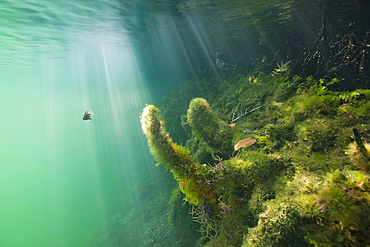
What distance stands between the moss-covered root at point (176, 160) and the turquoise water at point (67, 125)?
8515 mm

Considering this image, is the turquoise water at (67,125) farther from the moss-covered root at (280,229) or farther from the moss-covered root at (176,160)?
the moss-covered root at (280,229)

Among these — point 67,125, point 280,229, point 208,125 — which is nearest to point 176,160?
point 208,125

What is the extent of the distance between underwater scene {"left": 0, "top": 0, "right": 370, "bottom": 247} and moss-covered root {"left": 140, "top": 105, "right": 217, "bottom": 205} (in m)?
0.02

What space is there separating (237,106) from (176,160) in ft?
12.8

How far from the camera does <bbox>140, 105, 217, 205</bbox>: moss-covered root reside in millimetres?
3533

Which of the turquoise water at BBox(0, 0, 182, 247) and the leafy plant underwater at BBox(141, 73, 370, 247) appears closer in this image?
the leafy plant underwater at BBox(141, 73, 370, 247)

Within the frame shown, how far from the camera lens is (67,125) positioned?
10956 centimetres

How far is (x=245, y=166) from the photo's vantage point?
345cm

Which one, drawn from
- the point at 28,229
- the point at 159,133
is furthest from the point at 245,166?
the point at 28,229

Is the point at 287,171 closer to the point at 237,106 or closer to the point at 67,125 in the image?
the point at 237,106

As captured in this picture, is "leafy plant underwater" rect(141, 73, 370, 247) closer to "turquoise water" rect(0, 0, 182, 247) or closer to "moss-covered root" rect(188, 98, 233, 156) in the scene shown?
"moss-covered root" rect(188, 98, 233, 156)

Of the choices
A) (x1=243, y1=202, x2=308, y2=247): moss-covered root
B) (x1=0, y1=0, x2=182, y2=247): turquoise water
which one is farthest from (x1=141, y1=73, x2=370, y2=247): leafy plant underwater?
(x1=0, y1=0, x2=182, y2=247): turquoise water

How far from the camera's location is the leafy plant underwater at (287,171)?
1.77 meters

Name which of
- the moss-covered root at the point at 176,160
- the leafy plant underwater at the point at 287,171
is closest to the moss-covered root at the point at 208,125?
the leafy plant underwater at the point at 287,171
